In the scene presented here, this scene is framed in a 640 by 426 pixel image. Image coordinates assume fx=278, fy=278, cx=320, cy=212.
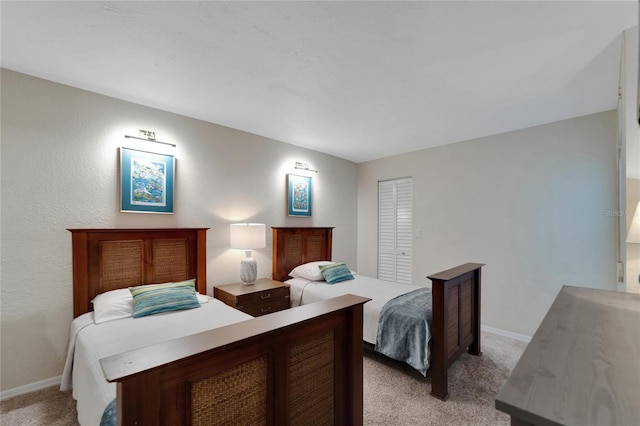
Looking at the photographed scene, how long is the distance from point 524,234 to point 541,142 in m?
1.09

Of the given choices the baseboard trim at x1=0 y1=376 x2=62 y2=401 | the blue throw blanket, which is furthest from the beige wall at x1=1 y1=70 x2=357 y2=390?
the blue throw blanket

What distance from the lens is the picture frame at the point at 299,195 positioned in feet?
13.2

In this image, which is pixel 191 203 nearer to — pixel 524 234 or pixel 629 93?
pixel 629 93

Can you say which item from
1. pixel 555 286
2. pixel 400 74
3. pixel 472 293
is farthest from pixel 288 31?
pixel 555 286

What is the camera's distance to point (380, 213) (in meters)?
4.85

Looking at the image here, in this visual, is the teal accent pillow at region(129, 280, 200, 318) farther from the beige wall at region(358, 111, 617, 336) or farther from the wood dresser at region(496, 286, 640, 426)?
the beige wall at region(358, 111, 617, 336)

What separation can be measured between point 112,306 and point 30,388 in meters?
0.90

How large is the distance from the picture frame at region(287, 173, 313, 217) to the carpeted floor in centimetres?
220

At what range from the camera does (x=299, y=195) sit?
4141mm

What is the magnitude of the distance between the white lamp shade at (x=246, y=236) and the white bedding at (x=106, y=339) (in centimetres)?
83

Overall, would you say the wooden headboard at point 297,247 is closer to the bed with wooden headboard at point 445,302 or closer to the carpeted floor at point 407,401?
the bed with wooden headboard at point 445,302

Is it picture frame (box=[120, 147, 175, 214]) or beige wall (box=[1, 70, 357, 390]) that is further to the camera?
picture frame (box=[120, 147, 175, 214])

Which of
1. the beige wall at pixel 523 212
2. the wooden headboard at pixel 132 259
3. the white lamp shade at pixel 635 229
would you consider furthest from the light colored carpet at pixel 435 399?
the wooden headboard at pixel 132 259

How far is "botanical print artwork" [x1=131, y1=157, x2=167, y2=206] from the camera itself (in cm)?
269
